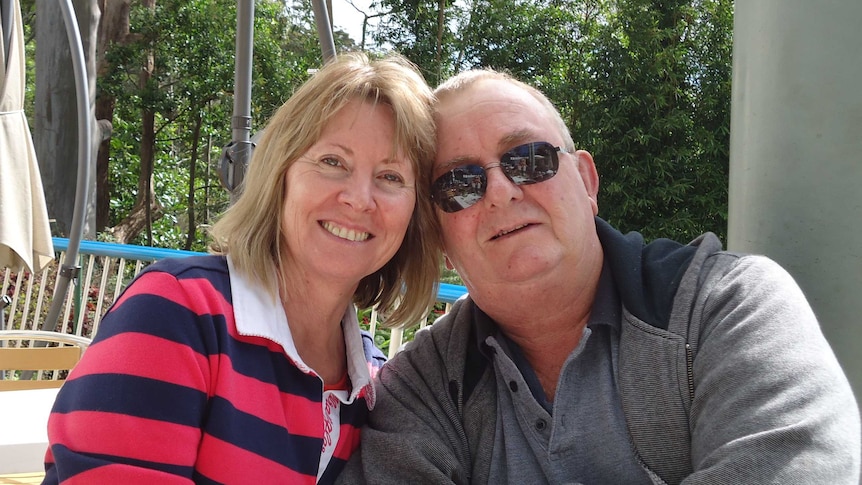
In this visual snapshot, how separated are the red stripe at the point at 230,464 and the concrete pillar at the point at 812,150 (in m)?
1.33

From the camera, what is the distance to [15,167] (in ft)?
15.0

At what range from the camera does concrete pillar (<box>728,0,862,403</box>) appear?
5.95ft

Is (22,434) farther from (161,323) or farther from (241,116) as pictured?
(241,116)

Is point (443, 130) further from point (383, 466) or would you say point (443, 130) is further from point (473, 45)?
point (473, 45)

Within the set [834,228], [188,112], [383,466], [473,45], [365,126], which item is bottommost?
[383,466]

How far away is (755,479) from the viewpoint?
1.51m

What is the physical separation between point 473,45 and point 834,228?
40.8 feet

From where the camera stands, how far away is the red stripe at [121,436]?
62.1 inches

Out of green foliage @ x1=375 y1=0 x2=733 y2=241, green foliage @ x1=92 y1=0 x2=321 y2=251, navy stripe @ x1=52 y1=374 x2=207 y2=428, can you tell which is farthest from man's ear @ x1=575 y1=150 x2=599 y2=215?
green foliage @ x1=92 y1=0 x2=321 y2=251

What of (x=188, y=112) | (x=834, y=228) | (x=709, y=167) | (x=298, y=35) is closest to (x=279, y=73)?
(x=188, y=112)

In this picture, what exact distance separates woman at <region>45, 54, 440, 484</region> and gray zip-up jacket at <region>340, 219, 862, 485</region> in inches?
7.3

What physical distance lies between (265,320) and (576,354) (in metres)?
0.78

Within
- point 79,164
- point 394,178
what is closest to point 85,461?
point 394,178

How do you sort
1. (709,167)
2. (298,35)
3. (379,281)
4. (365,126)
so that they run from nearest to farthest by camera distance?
(365,126) < (379,281) < (709,167) < (298,35)
